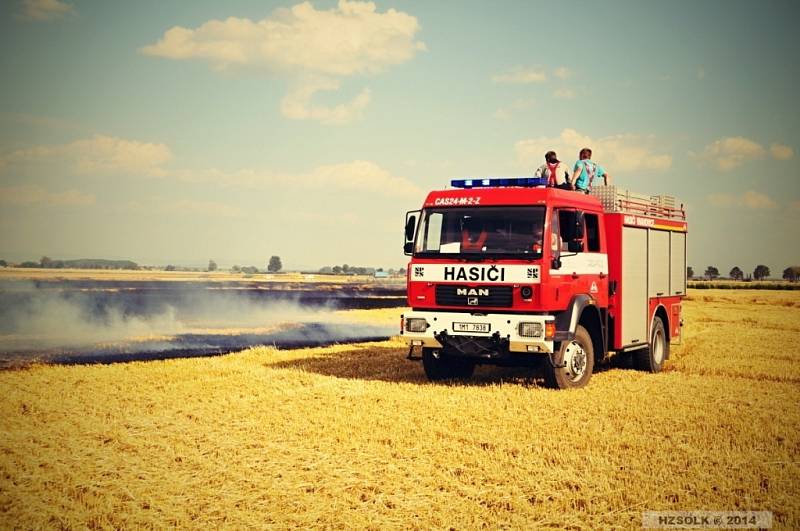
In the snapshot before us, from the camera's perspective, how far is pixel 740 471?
8594mm

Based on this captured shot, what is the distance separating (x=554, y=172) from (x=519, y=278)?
8.81 feet

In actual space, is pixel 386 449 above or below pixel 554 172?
below

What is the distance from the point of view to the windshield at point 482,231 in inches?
534

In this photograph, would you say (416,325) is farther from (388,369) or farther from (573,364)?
(388,369)

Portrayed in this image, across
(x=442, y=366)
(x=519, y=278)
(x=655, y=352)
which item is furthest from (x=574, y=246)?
(x=655, y=352)

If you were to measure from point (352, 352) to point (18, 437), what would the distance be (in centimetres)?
1165

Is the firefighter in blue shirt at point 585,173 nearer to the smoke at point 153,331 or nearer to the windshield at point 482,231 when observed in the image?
the windshield at point 482,231

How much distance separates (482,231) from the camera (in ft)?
45.7

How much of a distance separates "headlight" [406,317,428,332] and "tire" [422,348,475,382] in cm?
92

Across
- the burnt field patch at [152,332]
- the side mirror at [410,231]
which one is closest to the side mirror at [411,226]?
the side mirror at [410,231]

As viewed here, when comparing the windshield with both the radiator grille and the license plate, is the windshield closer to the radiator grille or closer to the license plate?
the radiator grille

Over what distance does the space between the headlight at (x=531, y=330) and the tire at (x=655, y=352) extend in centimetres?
484

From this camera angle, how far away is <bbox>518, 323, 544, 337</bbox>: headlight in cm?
1330

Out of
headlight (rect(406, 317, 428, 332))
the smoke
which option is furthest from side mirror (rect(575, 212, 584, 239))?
the smoke
